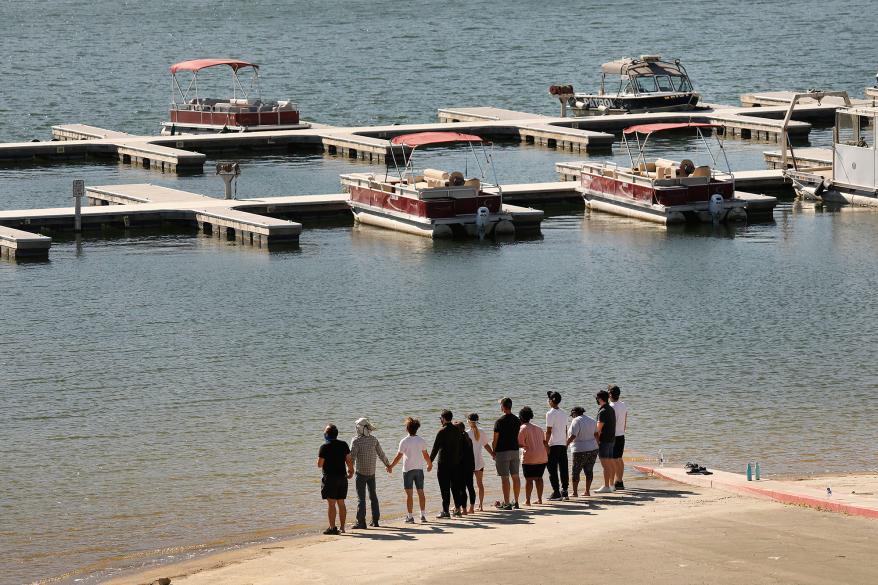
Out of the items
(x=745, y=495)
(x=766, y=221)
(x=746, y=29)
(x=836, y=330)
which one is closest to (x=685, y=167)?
(x=766, y=221)

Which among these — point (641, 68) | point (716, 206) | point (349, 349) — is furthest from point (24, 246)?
point (641, 68)

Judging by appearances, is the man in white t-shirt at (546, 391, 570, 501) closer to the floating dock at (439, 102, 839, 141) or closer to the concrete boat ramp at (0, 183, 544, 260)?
the concrete boat ramp at (0, 183, 544, 260)

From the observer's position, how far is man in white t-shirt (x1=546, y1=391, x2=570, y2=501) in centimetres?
2053

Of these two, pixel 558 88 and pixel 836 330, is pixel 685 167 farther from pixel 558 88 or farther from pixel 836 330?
pixel 558 88

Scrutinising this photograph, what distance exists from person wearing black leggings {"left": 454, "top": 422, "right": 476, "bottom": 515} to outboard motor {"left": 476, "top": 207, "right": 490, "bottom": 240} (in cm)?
2360

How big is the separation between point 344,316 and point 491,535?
53.8 ft

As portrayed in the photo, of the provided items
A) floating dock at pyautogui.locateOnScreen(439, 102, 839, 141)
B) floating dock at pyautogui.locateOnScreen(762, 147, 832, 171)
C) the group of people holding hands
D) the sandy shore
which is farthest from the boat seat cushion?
the sandy shore

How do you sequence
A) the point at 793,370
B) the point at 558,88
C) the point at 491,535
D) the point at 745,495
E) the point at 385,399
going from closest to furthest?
the point at 491,535
the point at 745,495
the point at 385,399
the point at 793,370
the point at 558,88

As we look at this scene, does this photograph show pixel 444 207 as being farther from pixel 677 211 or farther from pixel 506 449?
pixel 506 449

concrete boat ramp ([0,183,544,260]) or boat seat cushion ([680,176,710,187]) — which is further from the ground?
boat seat cushion ([680,176,710,187])

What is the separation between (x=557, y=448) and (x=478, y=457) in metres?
1.02

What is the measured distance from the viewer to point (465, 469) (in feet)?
65.5

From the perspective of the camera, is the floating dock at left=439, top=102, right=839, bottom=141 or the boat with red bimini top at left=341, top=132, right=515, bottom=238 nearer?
the boat with red bimini top at left=341, top=132, right=515, bottom=238

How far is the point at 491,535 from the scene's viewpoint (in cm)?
1872
